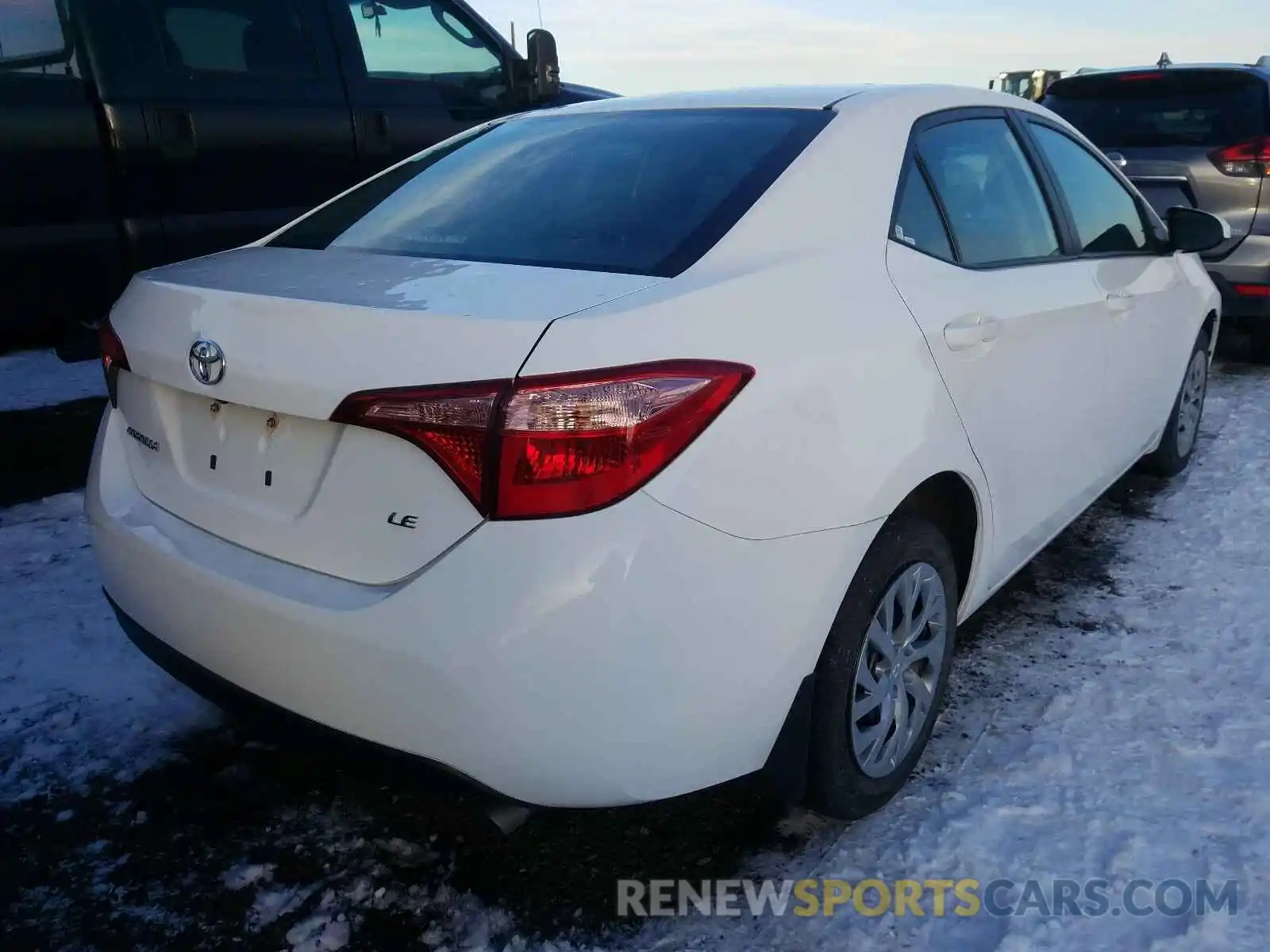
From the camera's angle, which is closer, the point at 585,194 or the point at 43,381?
the point at 585,194

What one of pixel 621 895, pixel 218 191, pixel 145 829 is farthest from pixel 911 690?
pixel 218 191

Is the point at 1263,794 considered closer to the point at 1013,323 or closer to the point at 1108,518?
the point at 1013,323

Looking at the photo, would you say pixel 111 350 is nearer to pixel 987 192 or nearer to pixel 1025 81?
pixel 987 192

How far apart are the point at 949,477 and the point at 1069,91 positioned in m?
5.08

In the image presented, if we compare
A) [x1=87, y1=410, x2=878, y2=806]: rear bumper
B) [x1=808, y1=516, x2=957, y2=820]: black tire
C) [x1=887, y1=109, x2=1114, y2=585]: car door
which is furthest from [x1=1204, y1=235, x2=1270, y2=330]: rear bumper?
[x1=87, y1=410, x2=878, y2=806]: rear bumper

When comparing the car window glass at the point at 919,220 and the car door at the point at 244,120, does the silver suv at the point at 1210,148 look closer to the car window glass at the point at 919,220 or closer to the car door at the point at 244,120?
the car window glass at the point at 919,220

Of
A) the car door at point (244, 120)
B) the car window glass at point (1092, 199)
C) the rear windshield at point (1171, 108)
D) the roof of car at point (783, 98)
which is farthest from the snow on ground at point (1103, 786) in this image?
the car door at point (244, 120)

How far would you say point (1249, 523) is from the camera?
154 inches

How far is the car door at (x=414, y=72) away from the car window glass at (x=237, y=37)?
22cm

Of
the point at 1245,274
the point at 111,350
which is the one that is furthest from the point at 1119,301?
the point at 1245,274

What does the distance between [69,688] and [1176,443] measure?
4012mm

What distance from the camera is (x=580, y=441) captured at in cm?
161

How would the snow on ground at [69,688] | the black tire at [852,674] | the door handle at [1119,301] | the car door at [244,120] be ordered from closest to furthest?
the black tire at [852,674] → the snow on ground at [69,688] → the door handle at [1119,301] → the car door at [244,120]

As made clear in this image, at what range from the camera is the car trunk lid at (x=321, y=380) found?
65.4 inches
